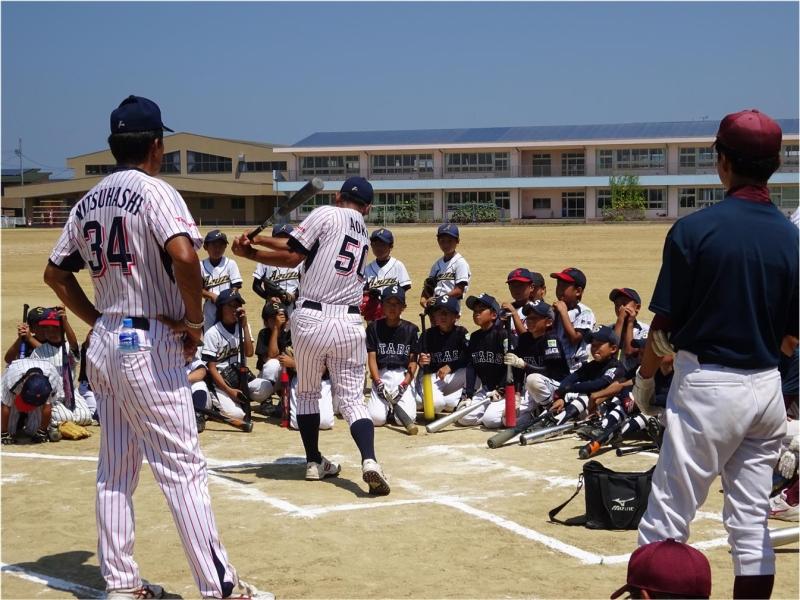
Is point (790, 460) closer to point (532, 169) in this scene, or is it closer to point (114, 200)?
point (114, 200)

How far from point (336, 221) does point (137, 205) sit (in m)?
2.80

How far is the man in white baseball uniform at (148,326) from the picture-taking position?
430cm

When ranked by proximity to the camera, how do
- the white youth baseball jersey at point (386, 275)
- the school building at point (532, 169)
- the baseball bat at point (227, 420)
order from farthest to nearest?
the school building at point (532, 169) → the white youth baseball jersey at point (386, 275) → the baseball bat at point (227, 420)

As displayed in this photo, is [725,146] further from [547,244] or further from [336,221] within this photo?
[547,244]

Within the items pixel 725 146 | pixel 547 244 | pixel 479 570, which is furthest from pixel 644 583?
pixel 547 244

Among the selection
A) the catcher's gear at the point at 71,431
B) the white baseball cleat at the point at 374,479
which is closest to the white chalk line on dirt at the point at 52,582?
the white baseball cleat at the point at 374,479

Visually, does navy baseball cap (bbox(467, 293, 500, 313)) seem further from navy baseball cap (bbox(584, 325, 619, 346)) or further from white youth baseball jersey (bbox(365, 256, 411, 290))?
navy baseball cap (bbox(584, 325, 619, 346))

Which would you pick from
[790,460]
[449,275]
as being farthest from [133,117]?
[449,275]

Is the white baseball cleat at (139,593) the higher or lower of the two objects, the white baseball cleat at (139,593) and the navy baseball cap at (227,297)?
the lower

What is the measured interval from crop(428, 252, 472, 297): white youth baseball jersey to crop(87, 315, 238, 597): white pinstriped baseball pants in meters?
6.89

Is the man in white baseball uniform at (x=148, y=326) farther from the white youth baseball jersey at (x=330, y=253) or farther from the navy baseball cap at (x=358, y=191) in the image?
the navy baseball cap at (x=358, y=191)

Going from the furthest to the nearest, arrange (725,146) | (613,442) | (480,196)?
(480,196) < (613,442) < (725,146)

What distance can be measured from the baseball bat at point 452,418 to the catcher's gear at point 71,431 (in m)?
3.19

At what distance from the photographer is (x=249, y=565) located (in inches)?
207
